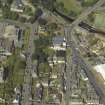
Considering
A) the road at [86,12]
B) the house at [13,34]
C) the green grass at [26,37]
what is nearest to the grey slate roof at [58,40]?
the road at [86,12]

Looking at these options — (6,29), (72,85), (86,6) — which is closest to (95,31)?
(86,6)

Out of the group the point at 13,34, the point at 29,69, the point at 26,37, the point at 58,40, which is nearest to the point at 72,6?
the point at 58,40

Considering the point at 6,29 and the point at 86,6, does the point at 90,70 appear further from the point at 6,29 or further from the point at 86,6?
the point at 6,29

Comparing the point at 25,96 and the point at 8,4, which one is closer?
the point at 25,96

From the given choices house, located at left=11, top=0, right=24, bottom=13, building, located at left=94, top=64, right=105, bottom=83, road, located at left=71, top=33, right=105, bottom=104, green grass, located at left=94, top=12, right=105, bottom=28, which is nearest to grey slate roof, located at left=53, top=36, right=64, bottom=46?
road, located at left=71, top=33, right=105, bottom=104

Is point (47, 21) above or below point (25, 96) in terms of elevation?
above

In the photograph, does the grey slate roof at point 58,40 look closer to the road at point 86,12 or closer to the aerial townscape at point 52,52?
the aerial townscape at point 52,52

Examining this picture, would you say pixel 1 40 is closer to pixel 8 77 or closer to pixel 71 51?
pixel 8 77

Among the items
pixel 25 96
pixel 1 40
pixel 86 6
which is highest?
pixel 86 6
